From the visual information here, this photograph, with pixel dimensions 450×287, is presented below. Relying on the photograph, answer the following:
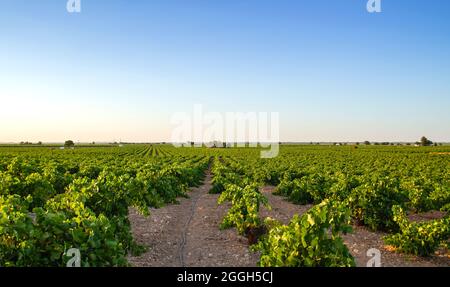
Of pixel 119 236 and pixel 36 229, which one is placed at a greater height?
pixel 36 229

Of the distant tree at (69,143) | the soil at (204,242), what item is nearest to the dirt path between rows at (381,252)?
the soil at (204,242)

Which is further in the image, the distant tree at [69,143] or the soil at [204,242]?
the distant tree at [69,143]

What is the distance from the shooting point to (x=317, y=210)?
6.23 metres

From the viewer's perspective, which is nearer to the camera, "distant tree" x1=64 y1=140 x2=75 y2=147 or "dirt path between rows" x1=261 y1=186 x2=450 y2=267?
"dirt path between rows" x1=261 y1=186 x2=450 y2=267

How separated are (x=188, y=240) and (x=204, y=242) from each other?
59 cm

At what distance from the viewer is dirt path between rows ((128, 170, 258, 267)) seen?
9.47 meters

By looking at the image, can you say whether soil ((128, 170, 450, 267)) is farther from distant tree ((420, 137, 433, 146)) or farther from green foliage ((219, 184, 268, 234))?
distant tree ((420, 137, 433, 146))

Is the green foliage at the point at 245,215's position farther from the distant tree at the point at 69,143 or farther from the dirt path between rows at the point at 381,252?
the distant tree at the point at 69,143

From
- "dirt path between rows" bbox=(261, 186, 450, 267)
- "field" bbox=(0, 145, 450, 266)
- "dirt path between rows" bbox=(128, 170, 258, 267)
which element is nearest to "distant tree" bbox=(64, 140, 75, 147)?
"field" bbox=(0, 145, 450, 266)

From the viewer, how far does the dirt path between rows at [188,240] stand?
9.47 meters
